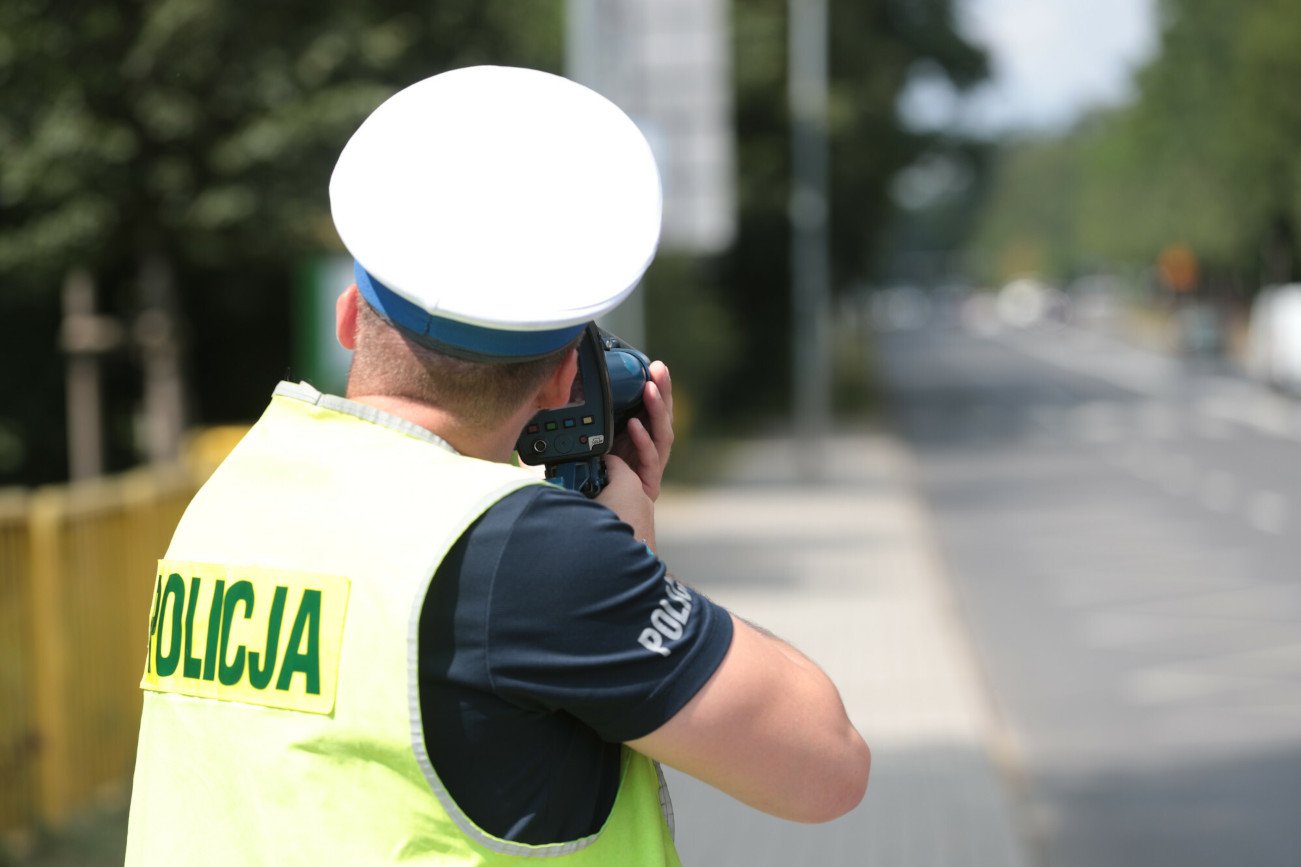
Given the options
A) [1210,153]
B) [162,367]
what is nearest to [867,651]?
[162,367]

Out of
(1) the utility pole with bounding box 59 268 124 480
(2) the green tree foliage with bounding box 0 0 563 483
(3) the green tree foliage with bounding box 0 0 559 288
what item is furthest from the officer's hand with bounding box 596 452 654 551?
(1) the utility pole with bounding box 59 268 124 480

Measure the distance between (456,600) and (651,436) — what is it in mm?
386

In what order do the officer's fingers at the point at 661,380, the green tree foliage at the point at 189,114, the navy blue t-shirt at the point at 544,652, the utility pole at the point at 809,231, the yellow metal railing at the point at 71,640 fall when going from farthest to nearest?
the utility pole at the point at 809,231 → the green tree foliage at the point at 189,114 → the yellow metal railing at the point at 71,640 → the officer's fingers at the point at 661,380 → the navy blue t-shirt at the point at 544,652

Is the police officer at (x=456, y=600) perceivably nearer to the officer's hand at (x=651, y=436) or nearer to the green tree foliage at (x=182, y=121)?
the officer's hand at (x=651, y=436)

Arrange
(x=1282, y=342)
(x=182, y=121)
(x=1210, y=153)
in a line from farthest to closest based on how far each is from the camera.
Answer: (x=1210, y=153), (x=1282, y=342), (x=182, y=121)

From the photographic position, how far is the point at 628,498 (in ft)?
5.14

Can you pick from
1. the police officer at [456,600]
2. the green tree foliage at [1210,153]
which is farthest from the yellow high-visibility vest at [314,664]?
the green tree foliage at [1210,153]

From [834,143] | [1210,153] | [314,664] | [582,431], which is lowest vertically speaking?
[1210,153]

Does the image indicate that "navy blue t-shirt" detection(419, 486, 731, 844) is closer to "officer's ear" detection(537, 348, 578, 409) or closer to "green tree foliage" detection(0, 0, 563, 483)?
"officer's ear" detection(537, 348, 578, 409)

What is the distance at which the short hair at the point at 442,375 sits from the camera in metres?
1.43

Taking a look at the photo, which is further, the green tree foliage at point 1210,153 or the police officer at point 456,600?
the green tree foliage at point 1210,153

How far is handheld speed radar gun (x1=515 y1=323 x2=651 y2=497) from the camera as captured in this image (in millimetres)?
1533

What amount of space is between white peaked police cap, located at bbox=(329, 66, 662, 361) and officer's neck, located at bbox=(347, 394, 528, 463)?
0.06 m

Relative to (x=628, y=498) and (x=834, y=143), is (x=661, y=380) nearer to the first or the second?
(x=628, y=498)
